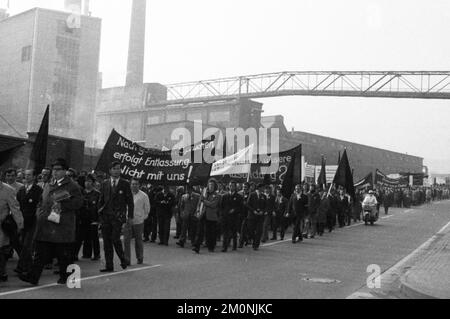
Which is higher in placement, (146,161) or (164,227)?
(146,161)

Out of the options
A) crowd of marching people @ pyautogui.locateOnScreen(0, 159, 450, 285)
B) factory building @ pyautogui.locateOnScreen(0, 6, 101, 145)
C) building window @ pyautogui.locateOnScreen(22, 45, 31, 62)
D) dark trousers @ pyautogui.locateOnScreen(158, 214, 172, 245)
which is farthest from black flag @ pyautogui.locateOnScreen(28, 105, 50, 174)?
building window @ pyautogui.locateOnScreen(22, 45, 31, 62)

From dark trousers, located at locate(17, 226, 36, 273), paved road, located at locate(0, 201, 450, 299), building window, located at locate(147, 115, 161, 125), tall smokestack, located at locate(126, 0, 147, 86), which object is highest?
tall smokestack, located at locate(126, 0, 147, 86)

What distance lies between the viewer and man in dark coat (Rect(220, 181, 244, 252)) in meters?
13.4

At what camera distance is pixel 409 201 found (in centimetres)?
4897

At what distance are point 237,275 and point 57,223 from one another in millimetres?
3285

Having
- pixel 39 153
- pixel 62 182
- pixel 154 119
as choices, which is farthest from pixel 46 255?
pixel 154 119

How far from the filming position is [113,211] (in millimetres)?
9281

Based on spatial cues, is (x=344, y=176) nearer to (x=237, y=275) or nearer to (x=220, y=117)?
(x=237, y=275)

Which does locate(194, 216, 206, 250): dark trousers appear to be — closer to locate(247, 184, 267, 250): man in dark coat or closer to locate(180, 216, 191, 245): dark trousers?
locate(180, 216, 191, 245): dark trousers

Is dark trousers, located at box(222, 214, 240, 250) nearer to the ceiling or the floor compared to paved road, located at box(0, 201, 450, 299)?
nearer to the ceiling

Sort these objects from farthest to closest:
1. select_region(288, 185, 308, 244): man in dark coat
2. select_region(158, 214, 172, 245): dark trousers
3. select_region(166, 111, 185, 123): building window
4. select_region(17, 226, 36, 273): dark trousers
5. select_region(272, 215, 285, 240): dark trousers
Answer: select_region(166, 111, 185, 123): building window
select_region(272, 215, 285, 240): dark trousers
select_region(288, 185, 308, 244): man in dark coat
select_region(158, 214, 172, 245): dark trousers
select_region(17, 226, 36, 273): dark trousers

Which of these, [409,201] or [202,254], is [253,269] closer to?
[202,254]
